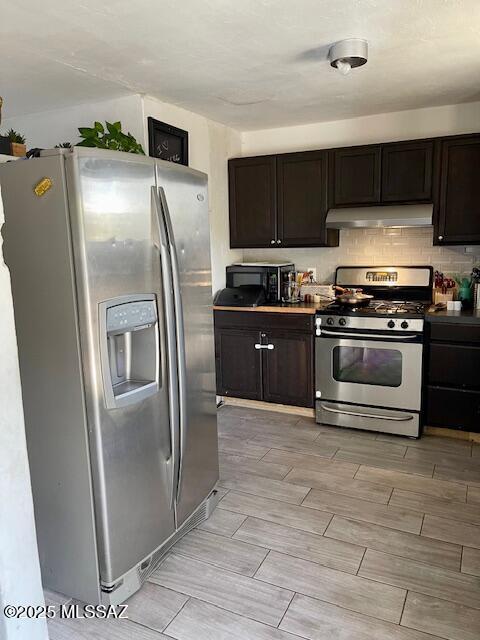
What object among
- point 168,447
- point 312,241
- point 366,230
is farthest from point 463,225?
point 168,447

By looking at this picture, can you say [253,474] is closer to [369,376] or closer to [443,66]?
[369,376]

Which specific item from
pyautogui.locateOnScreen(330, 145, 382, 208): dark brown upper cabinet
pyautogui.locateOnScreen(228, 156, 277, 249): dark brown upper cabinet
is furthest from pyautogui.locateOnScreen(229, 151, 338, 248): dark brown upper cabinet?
pyautogui.locateOnScreen(330, 145, 382, 208): dark brown upper cabinet

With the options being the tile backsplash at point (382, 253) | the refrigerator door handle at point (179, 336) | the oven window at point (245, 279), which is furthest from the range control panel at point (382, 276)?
the refrigerator door handle at point (179, 336)

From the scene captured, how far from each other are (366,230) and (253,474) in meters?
2.32

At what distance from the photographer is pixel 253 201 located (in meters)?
4.37

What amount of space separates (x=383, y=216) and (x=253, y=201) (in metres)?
1.19

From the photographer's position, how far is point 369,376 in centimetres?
370

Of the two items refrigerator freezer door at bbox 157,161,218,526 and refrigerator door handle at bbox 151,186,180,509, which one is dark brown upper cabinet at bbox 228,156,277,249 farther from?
refrigerator door handle at bbox 151,186,180,509

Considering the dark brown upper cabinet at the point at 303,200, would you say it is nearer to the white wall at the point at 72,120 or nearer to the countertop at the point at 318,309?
the countertop at the point at 318,309

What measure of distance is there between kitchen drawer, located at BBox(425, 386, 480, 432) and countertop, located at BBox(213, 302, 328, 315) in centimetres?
105

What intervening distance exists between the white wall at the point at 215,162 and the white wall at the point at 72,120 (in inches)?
13.3

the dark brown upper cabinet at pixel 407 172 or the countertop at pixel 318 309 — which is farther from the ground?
the dark brown upper cabinet at pixel 407 172

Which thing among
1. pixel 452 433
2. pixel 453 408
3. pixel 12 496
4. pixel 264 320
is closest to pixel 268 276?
pixel 264 320

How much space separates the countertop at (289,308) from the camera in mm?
3883
